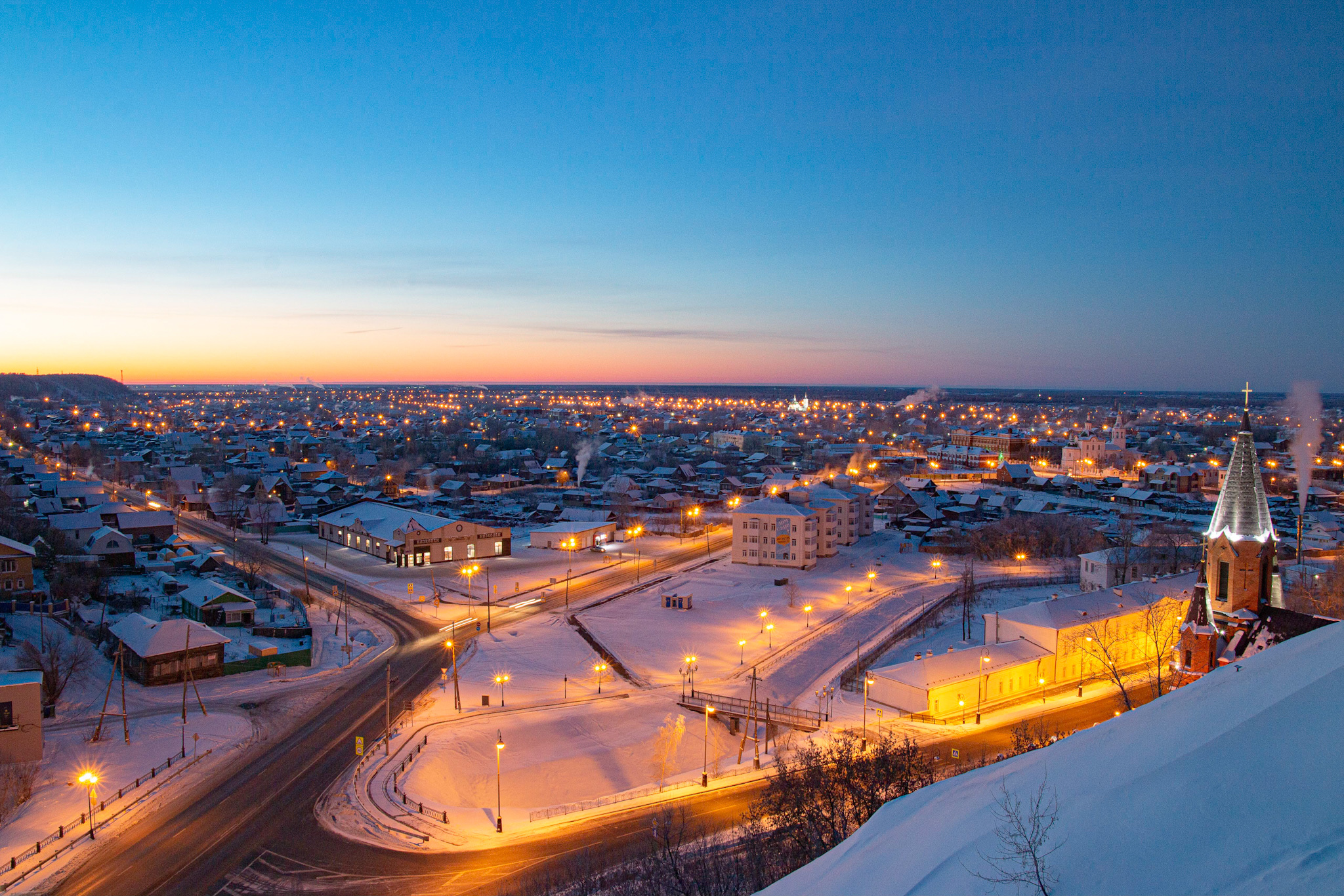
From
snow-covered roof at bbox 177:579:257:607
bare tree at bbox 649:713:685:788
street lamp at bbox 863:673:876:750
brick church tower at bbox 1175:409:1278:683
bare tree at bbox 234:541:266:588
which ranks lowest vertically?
bare tree at bbox 649:713:685:788

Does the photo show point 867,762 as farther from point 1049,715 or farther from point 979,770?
point 1049,715

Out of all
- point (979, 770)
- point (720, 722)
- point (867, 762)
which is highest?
point (979, 770)

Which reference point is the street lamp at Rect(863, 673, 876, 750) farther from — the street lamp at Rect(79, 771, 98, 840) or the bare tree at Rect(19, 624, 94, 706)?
the bare tree at Rect(19, 624, 94, 706)

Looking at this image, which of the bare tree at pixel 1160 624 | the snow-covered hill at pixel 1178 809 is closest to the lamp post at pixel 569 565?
the bare tree at pixel 1160 624

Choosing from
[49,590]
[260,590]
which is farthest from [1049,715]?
[49,590]

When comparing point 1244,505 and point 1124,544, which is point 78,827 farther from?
point 1124,544

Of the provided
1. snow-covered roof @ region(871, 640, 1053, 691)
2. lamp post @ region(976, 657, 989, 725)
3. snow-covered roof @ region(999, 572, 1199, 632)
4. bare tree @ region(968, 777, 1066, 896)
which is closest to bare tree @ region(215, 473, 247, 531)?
Result: snow-covered roof @ region(871, 640, 1053, 691)

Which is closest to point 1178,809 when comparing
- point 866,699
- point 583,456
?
point 866,699

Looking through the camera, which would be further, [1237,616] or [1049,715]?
[1049,715]
